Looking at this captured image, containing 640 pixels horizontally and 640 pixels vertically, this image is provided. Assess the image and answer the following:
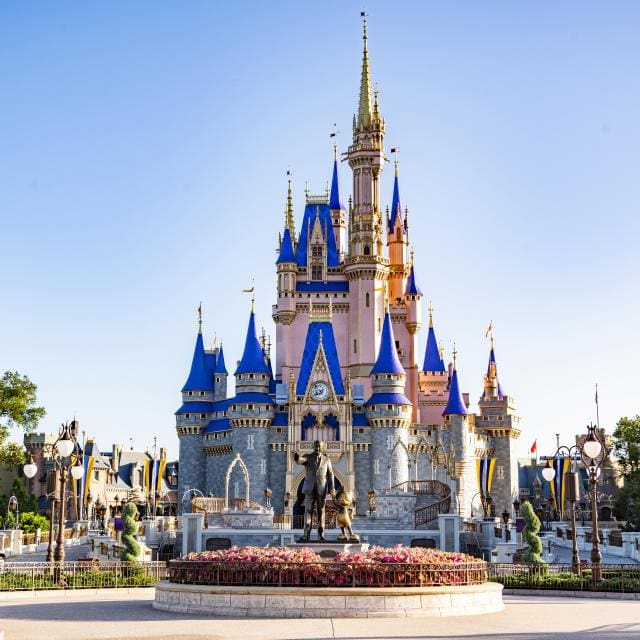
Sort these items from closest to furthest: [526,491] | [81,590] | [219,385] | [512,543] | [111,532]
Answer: [81,590], [512,543], [111,532], [219,385], [526,491]

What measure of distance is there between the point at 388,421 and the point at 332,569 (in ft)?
162

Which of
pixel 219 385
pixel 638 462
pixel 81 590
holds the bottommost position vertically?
pixel 81 590

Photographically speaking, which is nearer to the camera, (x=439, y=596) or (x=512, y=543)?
(x=439, y=596)

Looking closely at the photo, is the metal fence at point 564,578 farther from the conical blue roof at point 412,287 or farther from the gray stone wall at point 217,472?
the conical blue roof at point 412,287

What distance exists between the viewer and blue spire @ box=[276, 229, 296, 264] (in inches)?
3273

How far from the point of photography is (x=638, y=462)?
275ft

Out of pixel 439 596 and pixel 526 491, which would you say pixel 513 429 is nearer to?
pixel 526 491

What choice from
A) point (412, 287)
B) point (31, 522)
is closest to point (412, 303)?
point (412, 287)

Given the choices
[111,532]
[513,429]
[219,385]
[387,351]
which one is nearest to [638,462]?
[513,429]

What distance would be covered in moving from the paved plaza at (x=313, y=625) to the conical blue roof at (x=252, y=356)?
48.7m

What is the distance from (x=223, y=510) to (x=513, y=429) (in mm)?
29975

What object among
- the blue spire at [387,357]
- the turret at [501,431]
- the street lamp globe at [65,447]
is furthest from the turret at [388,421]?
the street lamp globe at [65,447]

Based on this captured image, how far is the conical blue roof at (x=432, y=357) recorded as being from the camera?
87.4 m

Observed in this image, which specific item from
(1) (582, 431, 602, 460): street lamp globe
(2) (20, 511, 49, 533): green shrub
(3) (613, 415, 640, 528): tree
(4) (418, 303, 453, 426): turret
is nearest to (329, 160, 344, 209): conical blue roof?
(4) (418, 303, 453, 426): turret
